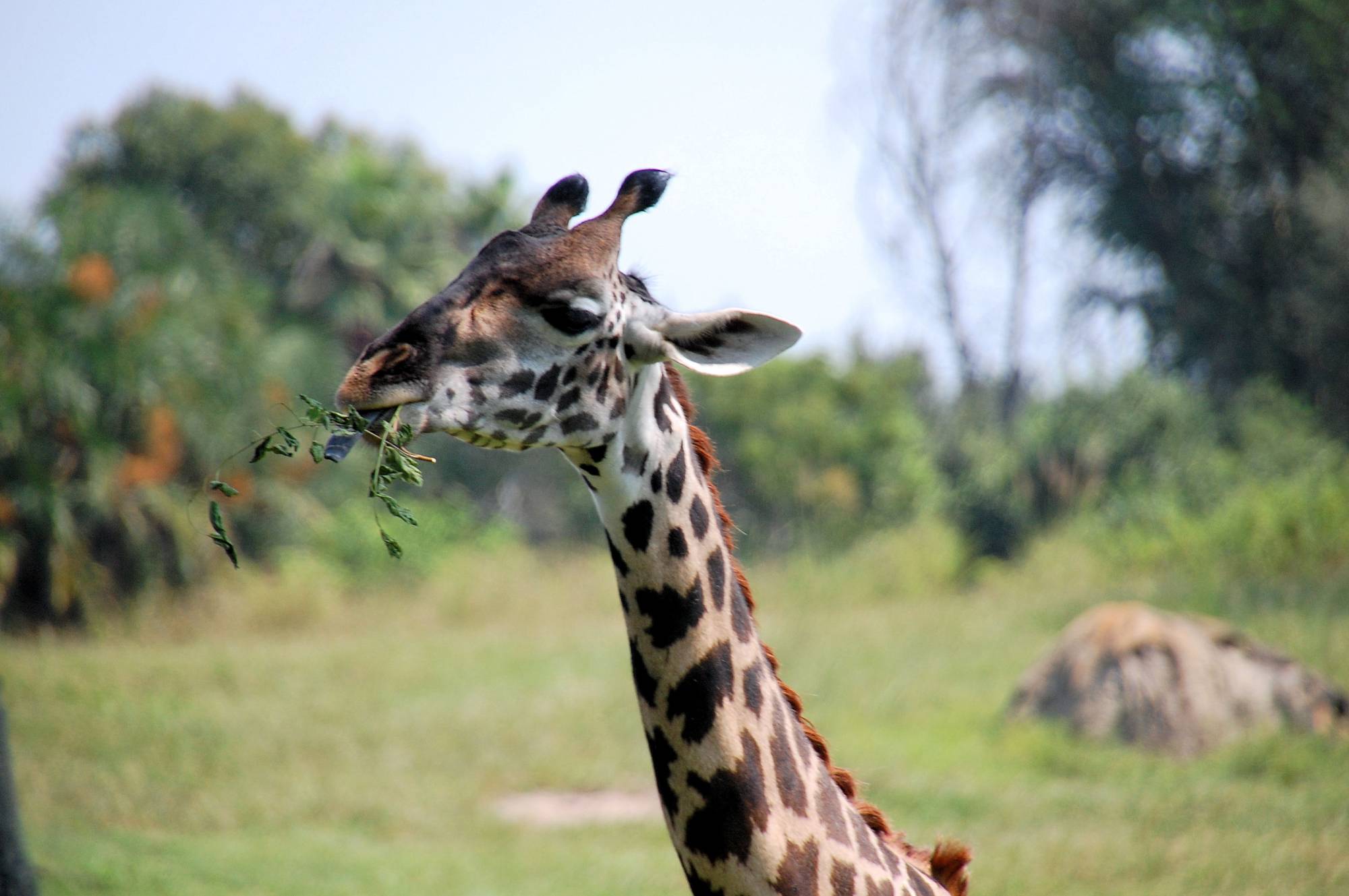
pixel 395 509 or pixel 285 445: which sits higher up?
pixel 285 445

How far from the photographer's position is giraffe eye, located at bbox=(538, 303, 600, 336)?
2.25m

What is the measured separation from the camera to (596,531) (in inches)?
792

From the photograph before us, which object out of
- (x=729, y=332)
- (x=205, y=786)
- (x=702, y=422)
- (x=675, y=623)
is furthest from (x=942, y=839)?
(x=702, y=422)

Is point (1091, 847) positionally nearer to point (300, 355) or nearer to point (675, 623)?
point (675, 623)

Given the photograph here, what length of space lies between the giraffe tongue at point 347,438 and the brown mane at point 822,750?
644mm

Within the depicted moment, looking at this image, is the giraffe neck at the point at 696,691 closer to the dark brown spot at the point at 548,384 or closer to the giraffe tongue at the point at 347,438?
the dark brown spot at the point at 548,384

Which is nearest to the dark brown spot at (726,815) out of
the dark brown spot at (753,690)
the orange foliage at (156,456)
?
the dark brown spot at (753,690)

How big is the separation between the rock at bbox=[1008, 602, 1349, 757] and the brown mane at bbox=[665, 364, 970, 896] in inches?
214

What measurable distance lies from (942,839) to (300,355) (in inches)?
637

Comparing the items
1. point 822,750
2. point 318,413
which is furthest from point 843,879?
point 318,413

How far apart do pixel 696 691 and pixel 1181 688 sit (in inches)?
257

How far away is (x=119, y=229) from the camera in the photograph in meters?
14.0

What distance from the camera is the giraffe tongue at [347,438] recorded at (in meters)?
2.06

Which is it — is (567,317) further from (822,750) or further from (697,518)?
(822,750)
